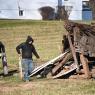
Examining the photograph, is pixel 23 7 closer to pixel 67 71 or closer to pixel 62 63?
pixel 62 63

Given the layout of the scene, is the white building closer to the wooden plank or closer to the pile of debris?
the pile of debris

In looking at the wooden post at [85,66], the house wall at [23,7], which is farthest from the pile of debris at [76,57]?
the house wall at [23,7]

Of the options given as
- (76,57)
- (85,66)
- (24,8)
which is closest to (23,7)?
(24,8)

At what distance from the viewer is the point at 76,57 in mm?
19203

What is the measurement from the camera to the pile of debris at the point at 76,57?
18781 millimetres

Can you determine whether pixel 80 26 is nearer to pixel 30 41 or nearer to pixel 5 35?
pixel 30 41

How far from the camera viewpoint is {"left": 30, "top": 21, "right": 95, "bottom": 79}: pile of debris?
61.6ft

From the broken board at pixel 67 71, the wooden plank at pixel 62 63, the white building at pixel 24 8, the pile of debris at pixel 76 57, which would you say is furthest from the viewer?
the white building at pixel 24 8

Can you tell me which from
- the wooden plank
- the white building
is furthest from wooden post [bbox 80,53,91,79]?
the white building

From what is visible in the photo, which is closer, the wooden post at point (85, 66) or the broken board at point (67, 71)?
the wooden post at point (85, 66)

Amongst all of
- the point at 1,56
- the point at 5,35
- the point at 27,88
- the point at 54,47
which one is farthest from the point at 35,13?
the point at 27,88

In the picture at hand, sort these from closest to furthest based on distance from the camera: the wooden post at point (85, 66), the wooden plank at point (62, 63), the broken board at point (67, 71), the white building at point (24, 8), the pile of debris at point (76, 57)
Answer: the wooden post at point (85, 66) < the pile of debris at point (76, 57) < the broken board at point (67, 71) < the wooden plank at point (62, 63) < the white building at point (24, 8)

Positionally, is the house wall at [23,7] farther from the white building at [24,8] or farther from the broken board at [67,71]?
the broken board at [67,71]

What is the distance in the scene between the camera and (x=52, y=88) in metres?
16.3
